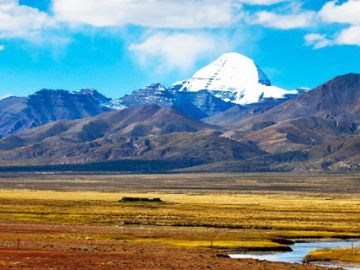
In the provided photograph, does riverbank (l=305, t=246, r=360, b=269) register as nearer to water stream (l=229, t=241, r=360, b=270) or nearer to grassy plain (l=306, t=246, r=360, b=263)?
grassy plain (l=306, t=246, r=360, b=263)

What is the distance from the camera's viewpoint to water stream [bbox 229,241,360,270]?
80375mm

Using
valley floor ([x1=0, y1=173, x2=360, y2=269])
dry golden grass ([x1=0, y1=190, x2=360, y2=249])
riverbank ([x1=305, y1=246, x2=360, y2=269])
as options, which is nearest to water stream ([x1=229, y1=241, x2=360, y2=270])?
riverbank ([x1=305, y1=246, x2=360, y2=269])

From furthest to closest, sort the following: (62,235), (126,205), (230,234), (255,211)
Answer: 1. (126,205)
2. (255,211)
3. (230,234)
4. (62,235)

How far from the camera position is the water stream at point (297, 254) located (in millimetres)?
80375

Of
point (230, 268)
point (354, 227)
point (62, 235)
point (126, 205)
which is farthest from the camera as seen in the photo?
point (126, 205)

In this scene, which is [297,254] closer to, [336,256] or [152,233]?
[336,256]

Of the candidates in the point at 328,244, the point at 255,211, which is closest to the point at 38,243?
the point at 328,244

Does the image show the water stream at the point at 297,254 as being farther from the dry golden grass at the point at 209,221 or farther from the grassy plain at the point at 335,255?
the dry golden grass at the point at 209,221

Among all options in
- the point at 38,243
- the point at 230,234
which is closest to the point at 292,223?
the point at 230,234

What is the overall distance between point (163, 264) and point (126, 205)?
99269 mm

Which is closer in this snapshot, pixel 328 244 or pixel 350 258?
pixel 350 258

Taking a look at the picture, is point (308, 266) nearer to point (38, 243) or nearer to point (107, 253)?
point (107, 253)

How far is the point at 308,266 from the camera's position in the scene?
72188 mm

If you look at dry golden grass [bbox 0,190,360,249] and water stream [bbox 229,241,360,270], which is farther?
dry golden grass [bbox 0,190,360,249]
